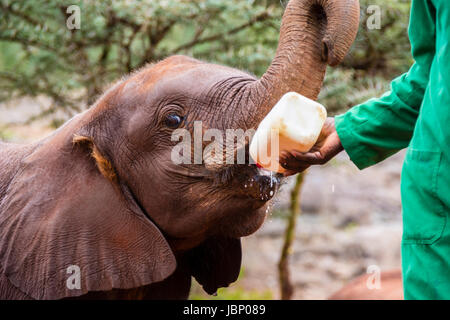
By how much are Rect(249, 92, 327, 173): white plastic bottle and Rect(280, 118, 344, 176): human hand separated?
0.18 feet

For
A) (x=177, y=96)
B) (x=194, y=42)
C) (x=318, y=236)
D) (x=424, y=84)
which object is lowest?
(x=318, y=236)

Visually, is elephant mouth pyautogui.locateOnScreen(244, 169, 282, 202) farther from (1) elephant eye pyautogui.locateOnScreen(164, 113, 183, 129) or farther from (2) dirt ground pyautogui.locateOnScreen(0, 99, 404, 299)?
(2) dirt ground pyautogui.locateOnScreen(0, 99, 404, 299)

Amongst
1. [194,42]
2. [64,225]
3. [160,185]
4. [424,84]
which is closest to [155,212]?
[160,185]

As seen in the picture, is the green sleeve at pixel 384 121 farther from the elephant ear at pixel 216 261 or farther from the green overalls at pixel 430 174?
the elephant ear at pixel 216 261

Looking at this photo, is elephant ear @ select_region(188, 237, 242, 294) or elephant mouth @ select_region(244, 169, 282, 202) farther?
elephant ear @ select_region(188, 237, 242, 294)

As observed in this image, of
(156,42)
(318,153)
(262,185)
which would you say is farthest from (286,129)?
(156,42)

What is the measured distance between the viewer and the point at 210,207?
313 centimetres

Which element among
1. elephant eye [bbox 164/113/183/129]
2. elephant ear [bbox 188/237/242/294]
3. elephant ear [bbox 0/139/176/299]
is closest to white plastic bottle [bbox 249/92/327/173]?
elephant eye [bbox 164/113/183/129]

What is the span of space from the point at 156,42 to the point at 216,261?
11.4 feet

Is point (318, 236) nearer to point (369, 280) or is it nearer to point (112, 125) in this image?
point (369, 280)

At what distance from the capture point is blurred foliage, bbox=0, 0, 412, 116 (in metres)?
5.82

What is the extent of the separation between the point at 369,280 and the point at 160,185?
289 cm

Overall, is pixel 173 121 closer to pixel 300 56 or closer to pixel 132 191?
pixel 132 191

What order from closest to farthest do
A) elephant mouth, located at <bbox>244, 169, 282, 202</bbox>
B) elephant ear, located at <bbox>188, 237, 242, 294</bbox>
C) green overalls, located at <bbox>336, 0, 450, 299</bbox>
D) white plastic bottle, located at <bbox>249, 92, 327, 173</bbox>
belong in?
green overalls, located at <bbox>336, 0, 450, 299</bbox> < white plastic bottle, located at <bbox>249, 92, 327, 173</bbox> < elephant mouth, located at <bbox>244, 169, 282, 202</bbox> < elephant ear, located at <bbox>188, 237, 242, 294</bbox>
